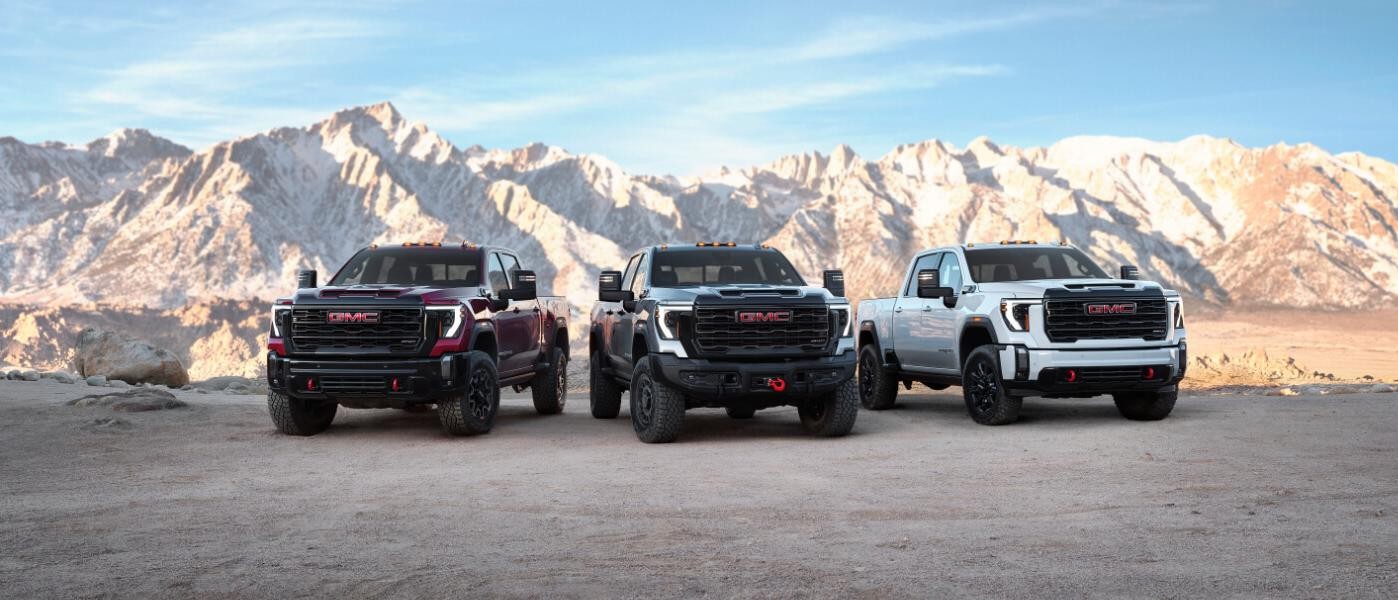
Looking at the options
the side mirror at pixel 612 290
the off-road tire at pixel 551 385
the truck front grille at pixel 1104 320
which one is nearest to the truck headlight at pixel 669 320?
the side mirror at pixel 612 290

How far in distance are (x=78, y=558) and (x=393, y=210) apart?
153 metres

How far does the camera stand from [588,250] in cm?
14962

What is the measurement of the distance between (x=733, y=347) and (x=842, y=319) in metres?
1.31

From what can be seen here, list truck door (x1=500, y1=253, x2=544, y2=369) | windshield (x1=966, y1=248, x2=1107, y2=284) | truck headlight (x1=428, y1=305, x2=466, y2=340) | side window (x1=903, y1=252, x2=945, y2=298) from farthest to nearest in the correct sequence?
side window (x1=903, y1=252, x2=945, y2=298) → truck door (x1=500, y1=253, x2=544, y2=369) → windshield (x1=966, y1=248, x2=1107, y2=284) → truck headlight (x1=428, y1=305, x2=466, y2=340)

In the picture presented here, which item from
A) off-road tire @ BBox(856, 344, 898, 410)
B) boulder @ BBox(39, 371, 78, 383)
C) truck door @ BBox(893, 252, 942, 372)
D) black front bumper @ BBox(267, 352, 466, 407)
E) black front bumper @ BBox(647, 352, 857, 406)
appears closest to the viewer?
black front bumper @ BBox(647, 352, 857, 406)

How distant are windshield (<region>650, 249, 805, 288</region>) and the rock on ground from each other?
26.7ft

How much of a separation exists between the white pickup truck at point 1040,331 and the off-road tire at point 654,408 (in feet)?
12.3

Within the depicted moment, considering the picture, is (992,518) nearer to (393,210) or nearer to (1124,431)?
(1124,431)

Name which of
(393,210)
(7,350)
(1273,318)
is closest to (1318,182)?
(1273,318)

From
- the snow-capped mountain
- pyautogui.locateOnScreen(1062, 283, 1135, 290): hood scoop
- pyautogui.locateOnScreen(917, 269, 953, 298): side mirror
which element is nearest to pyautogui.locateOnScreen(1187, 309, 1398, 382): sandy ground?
pyautogui.locateOnScreen(1062, 283, 1135, 290): hood scoop

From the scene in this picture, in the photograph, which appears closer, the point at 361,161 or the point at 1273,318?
the point at 1273,318

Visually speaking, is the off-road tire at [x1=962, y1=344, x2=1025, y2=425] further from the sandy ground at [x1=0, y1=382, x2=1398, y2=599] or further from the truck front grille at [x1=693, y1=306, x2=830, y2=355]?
the truck front grille at [x1=693, y1=306, x2=830, y2=355]

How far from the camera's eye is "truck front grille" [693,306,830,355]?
43.2ft

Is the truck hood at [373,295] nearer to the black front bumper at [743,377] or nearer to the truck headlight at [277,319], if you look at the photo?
the truck headlight at [277,319]
